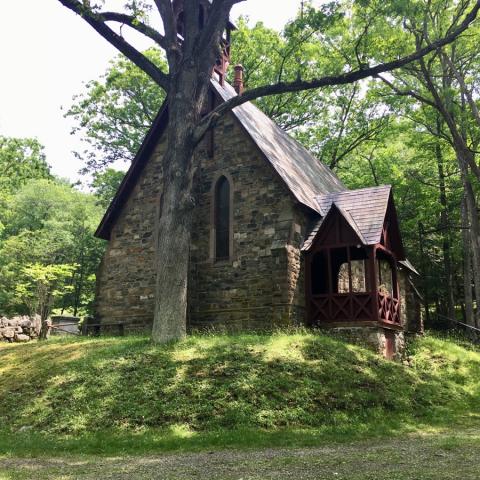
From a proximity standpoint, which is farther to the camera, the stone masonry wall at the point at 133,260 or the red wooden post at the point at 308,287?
the stone masonry wall at the point at 133,260

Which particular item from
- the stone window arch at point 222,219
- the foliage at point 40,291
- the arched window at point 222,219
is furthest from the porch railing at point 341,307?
the foliage at point 40,291

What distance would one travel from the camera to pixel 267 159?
16.8 meters

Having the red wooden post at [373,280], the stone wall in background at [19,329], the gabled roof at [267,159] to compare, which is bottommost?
the stone wall in background at [19,329]

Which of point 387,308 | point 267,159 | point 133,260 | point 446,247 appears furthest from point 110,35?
point 446,247

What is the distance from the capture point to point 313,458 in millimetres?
7203

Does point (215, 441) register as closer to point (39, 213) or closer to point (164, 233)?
point (164, 233)

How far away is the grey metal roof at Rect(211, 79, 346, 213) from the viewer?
17.0 metres

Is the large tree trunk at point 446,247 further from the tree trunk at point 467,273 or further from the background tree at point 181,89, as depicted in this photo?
the background tree at point 181,89

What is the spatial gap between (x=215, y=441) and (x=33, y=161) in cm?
2517

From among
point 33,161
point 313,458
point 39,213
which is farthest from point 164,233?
point 39,213

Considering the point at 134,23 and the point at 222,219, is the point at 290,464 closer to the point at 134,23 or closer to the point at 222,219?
the point at 222,219

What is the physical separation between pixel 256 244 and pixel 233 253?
910 mm

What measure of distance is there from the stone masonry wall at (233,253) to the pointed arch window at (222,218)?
0.87 feet

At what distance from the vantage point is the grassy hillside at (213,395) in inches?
359
